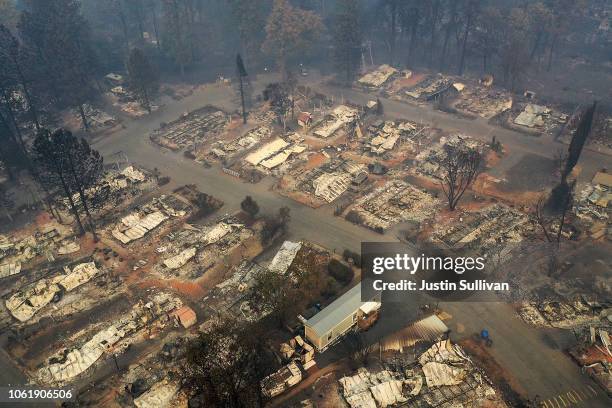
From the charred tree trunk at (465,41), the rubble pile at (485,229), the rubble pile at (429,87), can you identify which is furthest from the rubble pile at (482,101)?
the rubble pile at (485,229)

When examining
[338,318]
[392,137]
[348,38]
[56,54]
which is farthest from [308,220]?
[56,54]

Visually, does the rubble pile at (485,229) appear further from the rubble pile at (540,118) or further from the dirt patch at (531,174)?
→ the rubble pile at (540,118)

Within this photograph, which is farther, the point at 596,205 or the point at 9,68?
the point at 9,68

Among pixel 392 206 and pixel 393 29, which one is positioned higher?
pixel 393 29

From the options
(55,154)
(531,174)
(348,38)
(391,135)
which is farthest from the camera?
(348,38)

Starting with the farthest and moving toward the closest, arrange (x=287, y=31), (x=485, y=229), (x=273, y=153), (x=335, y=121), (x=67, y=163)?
(x=287, y=31)
(x=335, y=121)
(x=273, y=153)
(x=485, y=229)
(x=67, y=163)

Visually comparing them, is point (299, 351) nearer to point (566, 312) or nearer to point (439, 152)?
point (566, 312)
